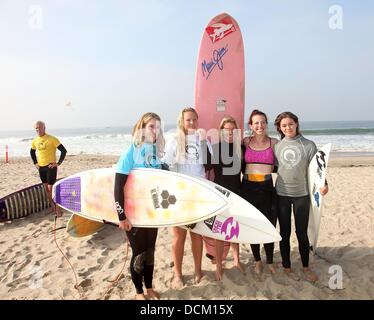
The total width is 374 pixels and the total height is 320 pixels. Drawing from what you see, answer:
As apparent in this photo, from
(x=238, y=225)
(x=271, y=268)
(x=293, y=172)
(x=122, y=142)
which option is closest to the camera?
(x=293, y=172)

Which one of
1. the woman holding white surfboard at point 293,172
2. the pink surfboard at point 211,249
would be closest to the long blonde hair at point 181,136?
the woman holding white surfboard at point 293,172

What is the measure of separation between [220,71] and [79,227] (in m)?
2.66

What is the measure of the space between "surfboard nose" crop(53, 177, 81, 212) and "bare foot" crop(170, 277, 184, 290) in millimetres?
1238

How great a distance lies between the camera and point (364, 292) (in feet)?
8.52

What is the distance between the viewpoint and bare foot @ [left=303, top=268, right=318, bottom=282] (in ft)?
9.10

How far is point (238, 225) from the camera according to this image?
2.76 meters

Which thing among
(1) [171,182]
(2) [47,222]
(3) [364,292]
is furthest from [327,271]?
(2) [47,222]

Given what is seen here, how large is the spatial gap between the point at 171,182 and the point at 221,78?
174 centimetres

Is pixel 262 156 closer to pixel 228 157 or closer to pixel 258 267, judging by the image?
pixel 228 157

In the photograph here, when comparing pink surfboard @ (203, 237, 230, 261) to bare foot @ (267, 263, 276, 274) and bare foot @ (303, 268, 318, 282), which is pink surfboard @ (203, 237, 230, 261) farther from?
bare foot @ (303, 268, 318, 282)

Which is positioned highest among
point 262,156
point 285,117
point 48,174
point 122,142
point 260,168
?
point 285,117

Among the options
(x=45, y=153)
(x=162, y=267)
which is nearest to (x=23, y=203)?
(x=45, y=153)

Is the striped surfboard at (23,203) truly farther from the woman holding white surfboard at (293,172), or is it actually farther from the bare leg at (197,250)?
the woman holding white surfboard at (293,172)
